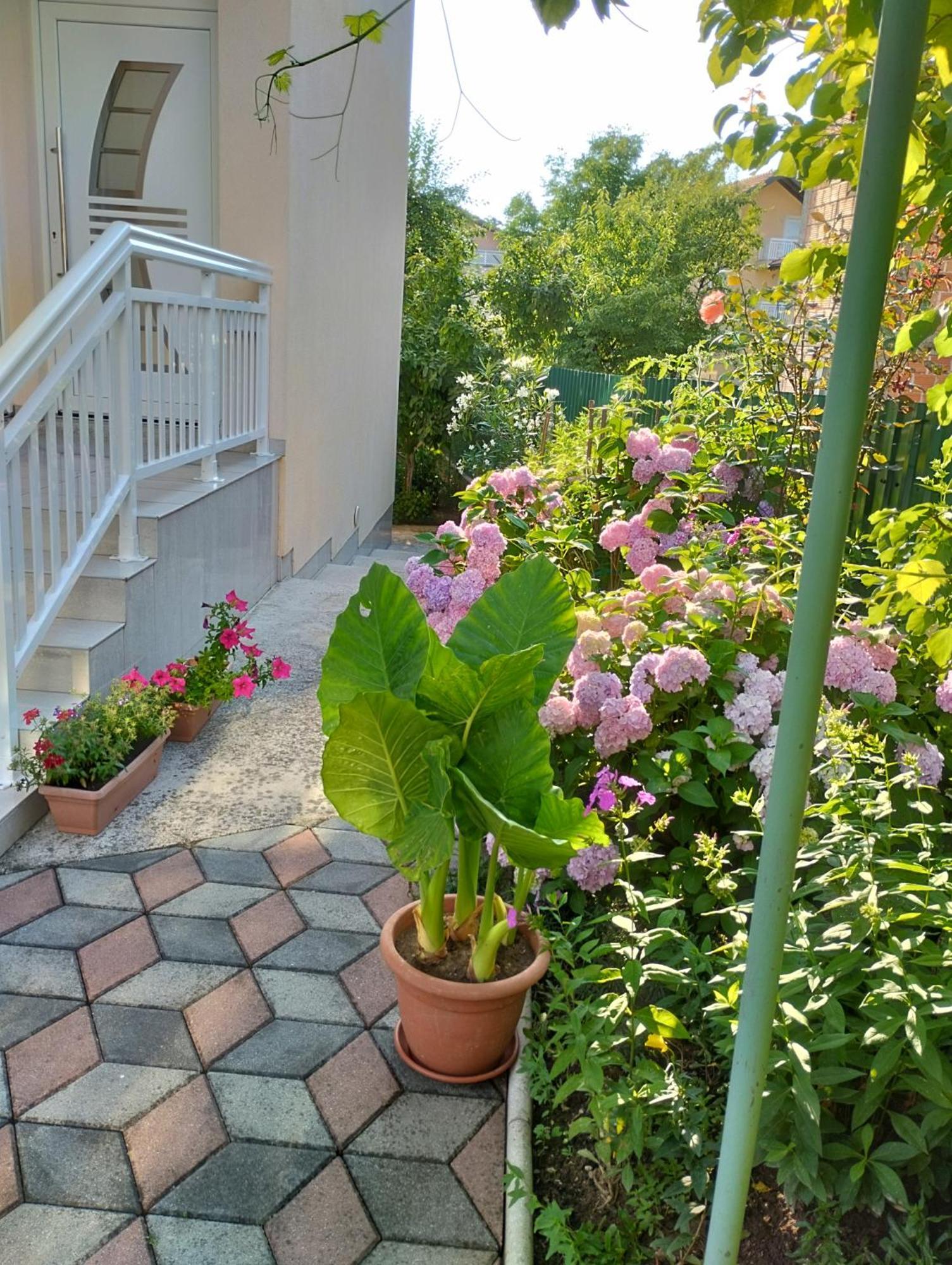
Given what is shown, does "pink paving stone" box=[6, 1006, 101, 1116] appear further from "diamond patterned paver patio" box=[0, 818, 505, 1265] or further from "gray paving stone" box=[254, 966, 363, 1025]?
"gray paving stone" box=[254, 966, 363, 1025]

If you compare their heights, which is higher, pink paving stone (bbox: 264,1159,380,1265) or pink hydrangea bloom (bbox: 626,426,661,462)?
pink hydrangea bloom (bbox: 626,426,661,462)

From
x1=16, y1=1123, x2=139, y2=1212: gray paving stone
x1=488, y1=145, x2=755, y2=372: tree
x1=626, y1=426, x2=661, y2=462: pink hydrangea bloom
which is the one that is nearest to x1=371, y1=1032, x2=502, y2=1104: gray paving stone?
x1=16, y1=1123, x2=139, y2=1212: gray paving stone

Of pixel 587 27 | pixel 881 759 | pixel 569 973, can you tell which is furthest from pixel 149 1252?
pixel 587 27

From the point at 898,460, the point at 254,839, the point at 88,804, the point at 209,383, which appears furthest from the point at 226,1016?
the point at 898,460

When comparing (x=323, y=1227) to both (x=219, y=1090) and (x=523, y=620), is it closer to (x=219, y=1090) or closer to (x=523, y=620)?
(x=219, y=1090)

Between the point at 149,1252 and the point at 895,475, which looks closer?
the point at 149,1252

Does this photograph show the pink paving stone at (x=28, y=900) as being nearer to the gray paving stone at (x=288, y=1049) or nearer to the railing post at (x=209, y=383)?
the gray paving stone at (x=288, y=1049)

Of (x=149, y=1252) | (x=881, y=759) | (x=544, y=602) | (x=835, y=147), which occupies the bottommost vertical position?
(x=149, y=1252)

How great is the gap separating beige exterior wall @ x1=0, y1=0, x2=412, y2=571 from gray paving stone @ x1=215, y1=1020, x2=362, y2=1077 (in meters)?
4.05

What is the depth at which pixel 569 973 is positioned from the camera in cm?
235

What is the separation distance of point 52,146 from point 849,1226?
5.80 m

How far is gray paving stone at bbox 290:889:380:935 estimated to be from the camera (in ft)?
9.03

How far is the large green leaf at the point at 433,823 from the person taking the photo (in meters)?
1.93

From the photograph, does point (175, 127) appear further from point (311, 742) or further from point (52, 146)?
point (311, 742)
